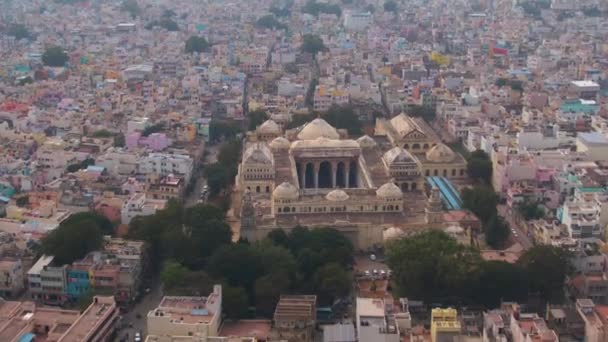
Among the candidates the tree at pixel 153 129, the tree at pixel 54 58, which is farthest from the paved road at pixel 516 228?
the tree at pixel 54 58

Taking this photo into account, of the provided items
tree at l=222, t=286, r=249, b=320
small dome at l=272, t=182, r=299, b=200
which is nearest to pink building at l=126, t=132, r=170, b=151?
small dome at l=272, t=182, r=299, b=200

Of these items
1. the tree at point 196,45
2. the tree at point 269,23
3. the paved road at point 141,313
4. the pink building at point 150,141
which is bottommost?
the paved road at point 141,313

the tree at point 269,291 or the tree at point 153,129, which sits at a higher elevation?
the tree at point 153,129

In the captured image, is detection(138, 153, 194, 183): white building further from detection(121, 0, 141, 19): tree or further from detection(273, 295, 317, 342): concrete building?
detection(121, 0, 141, 19): tree

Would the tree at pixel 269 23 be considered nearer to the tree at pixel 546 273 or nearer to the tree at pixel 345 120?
the tree at pixel 345 120

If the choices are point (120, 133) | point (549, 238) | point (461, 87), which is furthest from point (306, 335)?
point (461, 87)

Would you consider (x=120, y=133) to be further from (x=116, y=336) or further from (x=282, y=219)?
(x=116, y=336)
